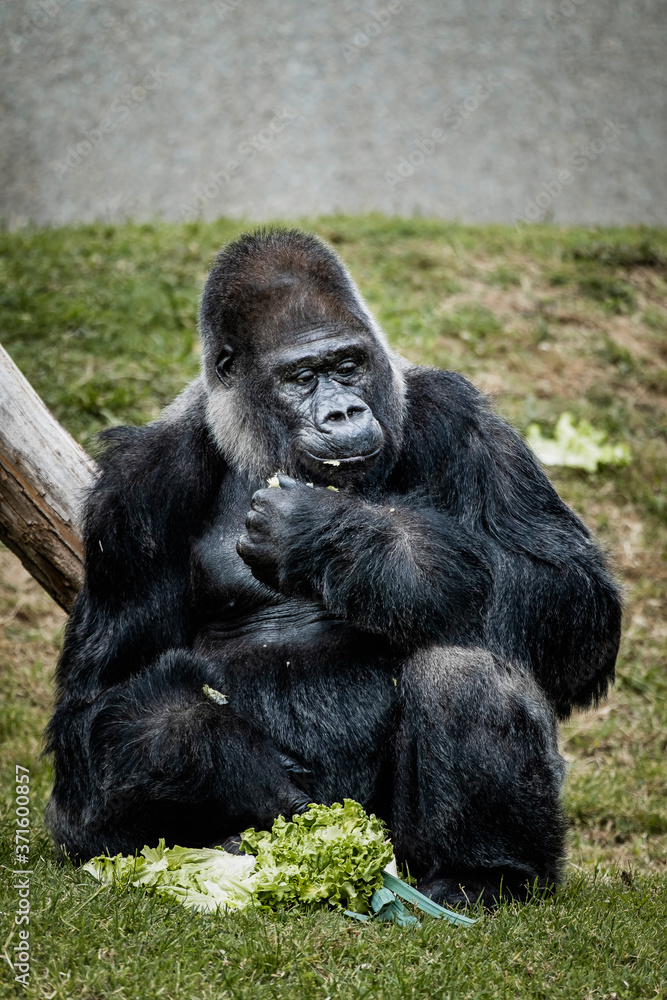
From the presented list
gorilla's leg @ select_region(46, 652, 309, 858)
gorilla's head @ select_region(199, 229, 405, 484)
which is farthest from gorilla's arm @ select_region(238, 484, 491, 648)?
gorilla's leg @ select_region(46, 652, 309, 858)

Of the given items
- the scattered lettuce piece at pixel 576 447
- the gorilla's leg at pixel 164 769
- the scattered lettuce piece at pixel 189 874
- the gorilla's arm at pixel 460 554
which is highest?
the gorilla's arm at pixel 460 554

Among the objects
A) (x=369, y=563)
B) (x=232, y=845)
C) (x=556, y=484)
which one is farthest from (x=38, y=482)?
(x=556, y=484)

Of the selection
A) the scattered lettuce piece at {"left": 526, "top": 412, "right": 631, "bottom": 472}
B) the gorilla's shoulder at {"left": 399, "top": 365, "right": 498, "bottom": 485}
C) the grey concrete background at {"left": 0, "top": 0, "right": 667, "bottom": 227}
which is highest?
the grey concrete background at {"left": 0, "top": 0, "right": 667, "bottom": 227}

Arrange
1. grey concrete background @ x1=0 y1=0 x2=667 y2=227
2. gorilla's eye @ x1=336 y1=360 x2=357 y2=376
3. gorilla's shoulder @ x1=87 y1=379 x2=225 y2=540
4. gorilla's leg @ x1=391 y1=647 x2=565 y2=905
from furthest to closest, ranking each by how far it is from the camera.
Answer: grey concrete background @ x1=0 y1=0 x2=667 y2=227
gorilla's shoulder @ x1=87 y1=379 x2=225 y2=540
gorilla's eye @ x1=336 y1=360 x2=357 y2=376
gorilla's leg @ x1=391 y1=647 x2=565 y2=905

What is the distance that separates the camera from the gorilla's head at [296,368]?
4.55m

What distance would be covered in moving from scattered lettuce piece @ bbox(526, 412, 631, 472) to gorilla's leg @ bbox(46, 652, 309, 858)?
451 cm

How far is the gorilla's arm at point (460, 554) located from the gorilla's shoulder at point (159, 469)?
541mm

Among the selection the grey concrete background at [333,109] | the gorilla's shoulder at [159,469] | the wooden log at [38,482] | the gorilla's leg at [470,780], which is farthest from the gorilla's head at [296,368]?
A: the grey concrete background at [333,109]

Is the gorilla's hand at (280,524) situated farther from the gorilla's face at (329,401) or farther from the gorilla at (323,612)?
the gorilla's face at (329,401)

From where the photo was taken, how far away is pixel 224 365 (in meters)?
4.96

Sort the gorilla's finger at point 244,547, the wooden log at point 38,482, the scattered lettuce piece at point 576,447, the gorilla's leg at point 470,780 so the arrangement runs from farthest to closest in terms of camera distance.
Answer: the scattered lettuce piece at point 576,447, the wooden log at point 38,482, the gorilla's finger at point 244,547, the gorilla's leg at point 470,780

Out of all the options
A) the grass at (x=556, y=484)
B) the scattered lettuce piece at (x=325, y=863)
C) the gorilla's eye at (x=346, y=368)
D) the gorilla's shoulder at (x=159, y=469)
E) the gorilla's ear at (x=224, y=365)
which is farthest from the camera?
the gorilla's ear at (x=224, y=365)

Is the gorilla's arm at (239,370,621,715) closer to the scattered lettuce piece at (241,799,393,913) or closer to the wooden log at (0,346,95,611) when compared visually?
the scattered lettuce piece at (241,799,393,913)

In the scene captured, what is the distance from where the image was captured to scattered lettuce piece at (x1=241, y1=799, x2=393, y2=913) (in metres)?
4.01
